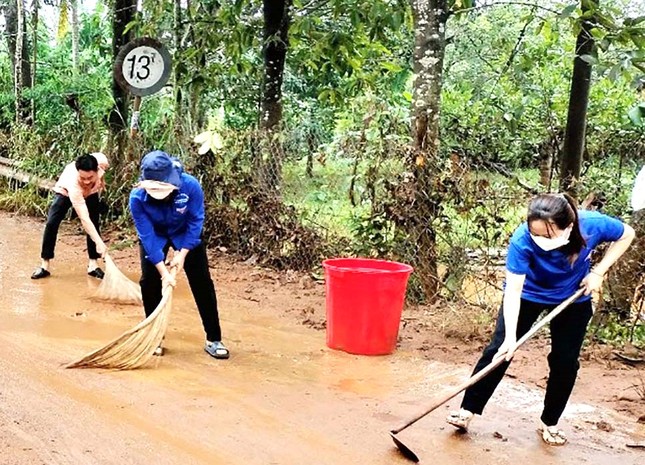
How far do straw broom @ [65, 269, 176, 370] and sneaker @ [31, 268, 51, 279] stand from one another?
2798 mm

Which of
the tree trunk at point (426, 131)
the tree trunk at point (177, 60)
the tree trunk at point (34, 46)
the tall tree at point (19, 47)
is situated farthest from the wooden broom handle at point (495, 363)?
the tall tree at point (19, 47)

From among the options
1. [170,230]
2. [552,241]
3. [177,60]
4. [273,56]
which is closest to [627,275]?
[552,241]

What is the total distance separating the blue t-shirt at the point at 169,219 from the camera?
483cm

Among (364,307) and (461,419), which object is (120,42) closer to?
(364,307)

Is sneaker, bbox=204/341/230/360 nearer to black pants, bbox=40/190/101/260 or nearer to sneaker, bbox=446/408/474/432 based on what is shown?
sneaker, bbox=446/408/474/432

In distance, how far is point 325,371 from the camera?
16.3 ft

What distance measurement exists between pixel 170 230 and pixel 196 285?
0.44 m

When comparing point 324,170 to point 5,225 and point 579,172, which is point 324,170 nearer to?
point 579,172

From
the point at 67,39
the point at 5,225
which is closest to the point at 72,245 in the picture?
the point at 5,225

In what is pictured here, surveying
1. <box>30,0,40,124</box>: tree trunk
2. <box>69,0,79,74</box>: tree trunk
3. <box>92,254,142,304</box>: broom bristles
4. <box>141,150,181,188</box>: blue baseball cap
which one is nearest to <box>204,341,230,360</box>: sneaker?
<box>141,150,181,188</box>: blue baseball cap

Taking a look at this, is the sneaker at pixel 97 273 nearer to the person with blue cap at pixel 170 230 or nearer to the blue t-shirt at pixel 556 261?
the person with blue cap at pixel 170 230

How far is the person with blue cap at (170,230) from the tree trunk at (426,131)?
2058 mm

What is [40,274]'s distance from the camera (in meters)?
7.28

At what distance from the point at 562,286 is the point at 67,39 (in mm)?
18468
